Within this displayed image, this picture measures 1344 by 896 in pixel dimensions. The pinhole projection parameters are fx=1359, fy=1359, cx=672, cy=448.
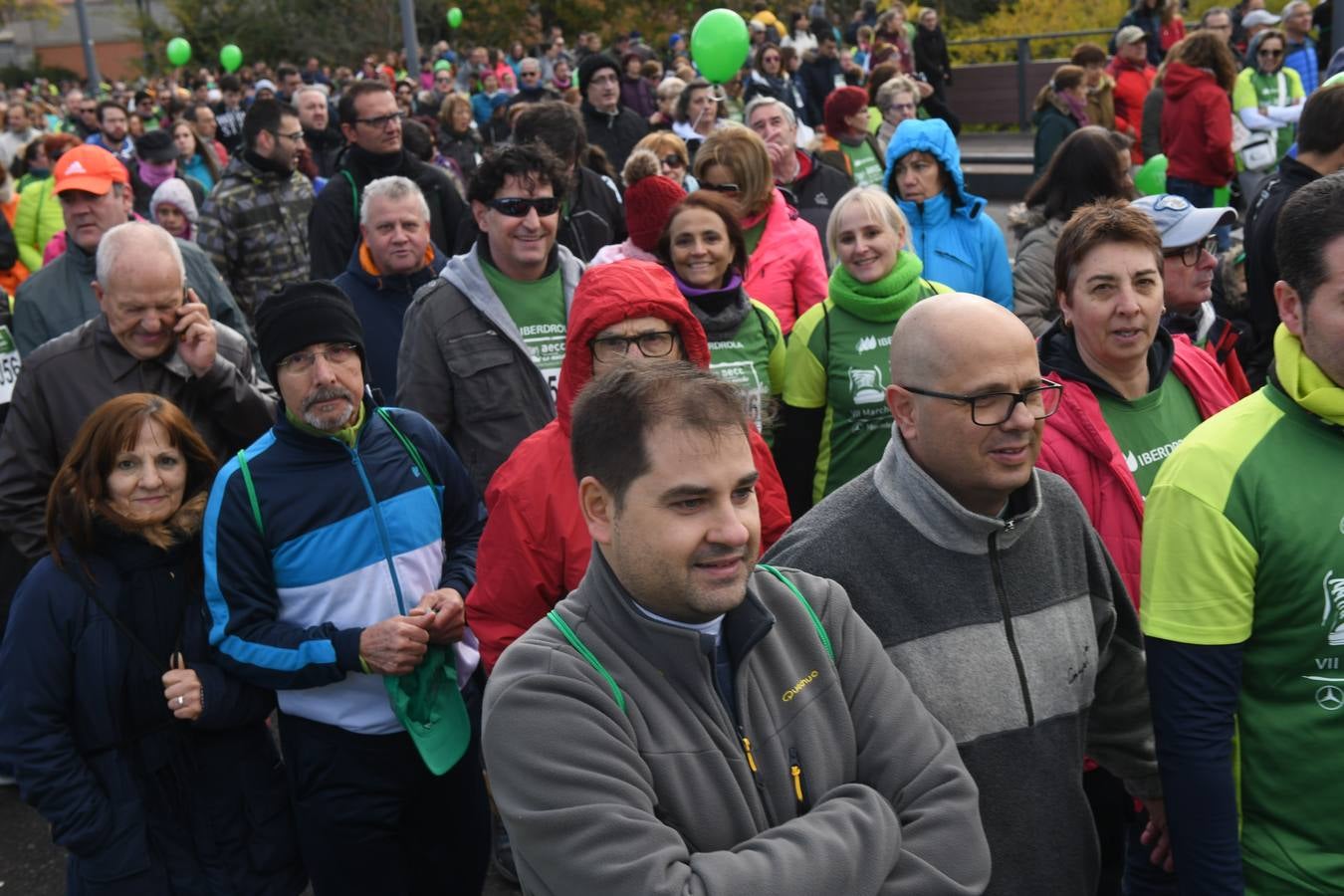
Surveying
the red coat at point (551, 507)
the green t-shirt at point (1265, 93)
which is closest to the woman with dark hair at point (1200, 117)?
the green t-shirt at point (1265, 93)

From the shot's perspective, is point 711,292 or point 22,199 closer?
point 711,292

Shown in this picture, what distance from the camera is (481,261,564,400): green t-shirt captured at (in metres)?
4.91

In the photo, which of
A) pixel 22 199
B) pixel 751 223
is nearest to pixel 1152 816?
pixel 751 223

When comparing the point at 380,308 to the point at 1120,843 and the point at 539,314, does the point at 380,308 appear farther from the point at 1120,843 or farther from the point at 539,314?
the point at 1120,843

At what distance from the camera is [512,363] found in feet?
15.9

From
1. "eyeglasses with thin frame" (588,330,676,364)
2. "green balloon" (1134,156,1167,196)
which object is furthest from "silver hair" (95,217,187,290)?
"green balloon" (1134,156,1167,196)

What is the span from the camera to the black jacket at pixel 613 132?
11.6 metres

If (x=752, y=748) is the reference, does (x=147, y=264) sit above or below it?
above

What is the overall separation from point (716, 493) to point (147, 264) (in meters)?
2.87

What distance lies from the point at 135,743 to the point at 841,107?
676 centimetres

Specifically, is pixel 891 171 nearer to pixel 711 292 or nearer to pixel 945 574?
pixel 711 292

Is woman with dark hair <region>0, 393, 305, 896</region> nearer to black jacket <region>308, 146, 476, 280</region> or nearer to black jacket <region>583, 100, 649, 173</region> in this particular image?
black jacket <region>308, 146, 476, 280</region>

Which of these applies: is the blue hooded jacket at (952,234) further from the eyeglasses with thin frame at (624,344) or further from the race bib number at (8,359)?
the race bib number at (8,359)

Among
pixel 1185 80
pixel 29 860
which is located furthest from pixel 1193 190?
pixel 29 860
